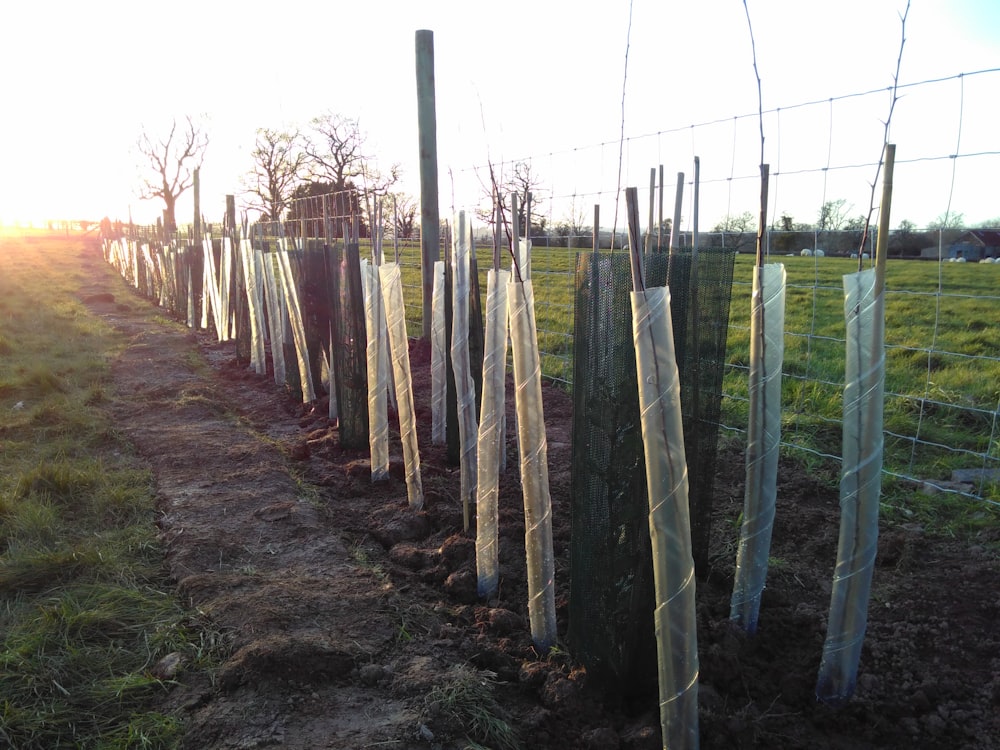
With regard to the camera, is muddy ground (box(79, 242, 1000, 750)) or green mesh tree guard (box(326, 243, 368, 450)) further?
green mesh tree guard (box(326, 243, 368, 450))

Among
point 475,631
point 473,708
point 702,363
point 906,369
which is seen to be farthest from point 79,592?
point 906,369

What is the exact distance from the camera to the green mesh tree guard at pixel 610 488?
2.04m

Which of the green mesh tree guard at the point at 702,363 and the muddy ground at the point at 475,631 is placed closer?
the muddy ground at the point at 475,631

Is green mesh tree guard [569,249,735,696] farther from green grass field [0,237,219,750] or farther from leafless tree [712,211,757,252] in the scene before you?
leafless tree [712,211,757,252]

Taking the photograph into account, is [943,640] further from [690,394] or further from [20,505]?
[20,505]

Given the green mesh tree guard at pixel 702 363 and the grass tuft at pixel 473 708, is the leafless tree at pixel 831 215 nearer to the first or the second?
the green mesh tree guard at pixel 702 363

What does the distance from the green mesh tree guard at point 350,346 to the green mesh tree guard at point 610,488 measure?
9.09 feet

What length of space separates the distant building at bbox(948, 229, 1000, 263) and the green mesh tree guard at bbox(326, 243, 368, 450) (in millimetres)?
3362

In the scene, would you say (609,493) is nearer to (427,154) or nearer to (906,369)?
(906,369)

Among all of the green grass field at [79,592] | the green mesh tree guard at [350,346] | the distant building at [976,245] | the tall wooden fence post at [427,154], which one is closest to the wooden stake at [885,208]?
the distant building at [976,245]

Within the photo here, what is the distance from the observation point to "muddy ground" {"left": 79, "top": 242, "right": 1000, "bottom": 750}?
2031 mm

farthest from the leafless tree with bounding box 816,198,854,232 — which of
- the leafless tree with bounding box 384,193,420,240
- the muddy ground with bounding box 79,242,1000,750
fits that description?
the leafless tree with bounding box 384,193,420,240

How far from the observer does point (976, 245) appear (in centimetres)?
319

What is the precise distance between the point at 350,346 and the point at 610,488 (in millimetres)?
3104
